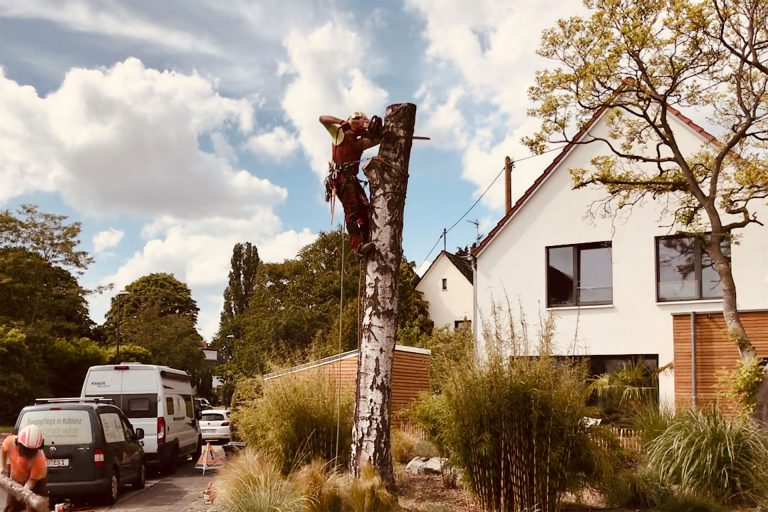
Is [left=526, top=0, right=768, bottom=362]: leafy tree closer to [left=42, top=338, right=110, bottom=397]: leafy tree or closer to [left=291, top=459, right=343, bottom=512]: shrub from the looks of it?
[left=291, top=459, right=343, bottom=512]: shrub

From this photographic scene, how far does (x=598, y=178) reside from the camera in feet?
52.4

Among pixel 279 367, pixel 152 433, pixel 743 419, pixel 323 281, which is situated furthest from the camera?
pixel 323 281

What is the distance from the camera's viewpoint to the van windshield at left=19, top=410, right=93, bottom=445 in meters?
13.5

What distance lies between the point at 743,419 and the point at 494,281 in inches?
463

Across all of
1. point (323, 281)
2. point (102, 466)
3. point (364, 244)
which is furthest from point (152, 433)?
point (323, 281)

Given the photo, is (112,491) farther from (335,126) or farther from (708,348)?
(708,348)

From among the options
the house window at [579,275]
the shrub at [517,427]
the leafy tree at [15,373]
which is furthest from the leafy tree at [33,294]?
the shrub at [517,427]

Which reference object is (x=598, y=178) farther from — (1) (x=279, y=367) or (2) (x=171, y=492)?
(2) (x=171, y=492)

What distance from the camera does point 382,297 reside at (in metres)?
10.1

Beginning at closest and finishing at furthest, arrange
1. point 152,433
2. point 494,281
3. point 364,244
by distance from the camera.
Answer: point 364,244
point 152,433
point 494,281

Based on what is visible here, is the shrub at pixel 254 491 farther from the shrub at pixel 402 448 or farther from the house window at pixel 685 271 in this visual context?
the house window at pixel 685 271

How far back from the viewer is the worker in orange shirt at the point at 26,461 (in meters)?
7.64

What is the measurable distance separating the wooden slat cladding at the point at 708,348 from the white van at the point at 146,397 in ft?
35.9

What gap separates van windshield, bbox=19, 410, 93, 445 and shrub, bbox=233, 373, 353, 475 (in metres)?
2.76
